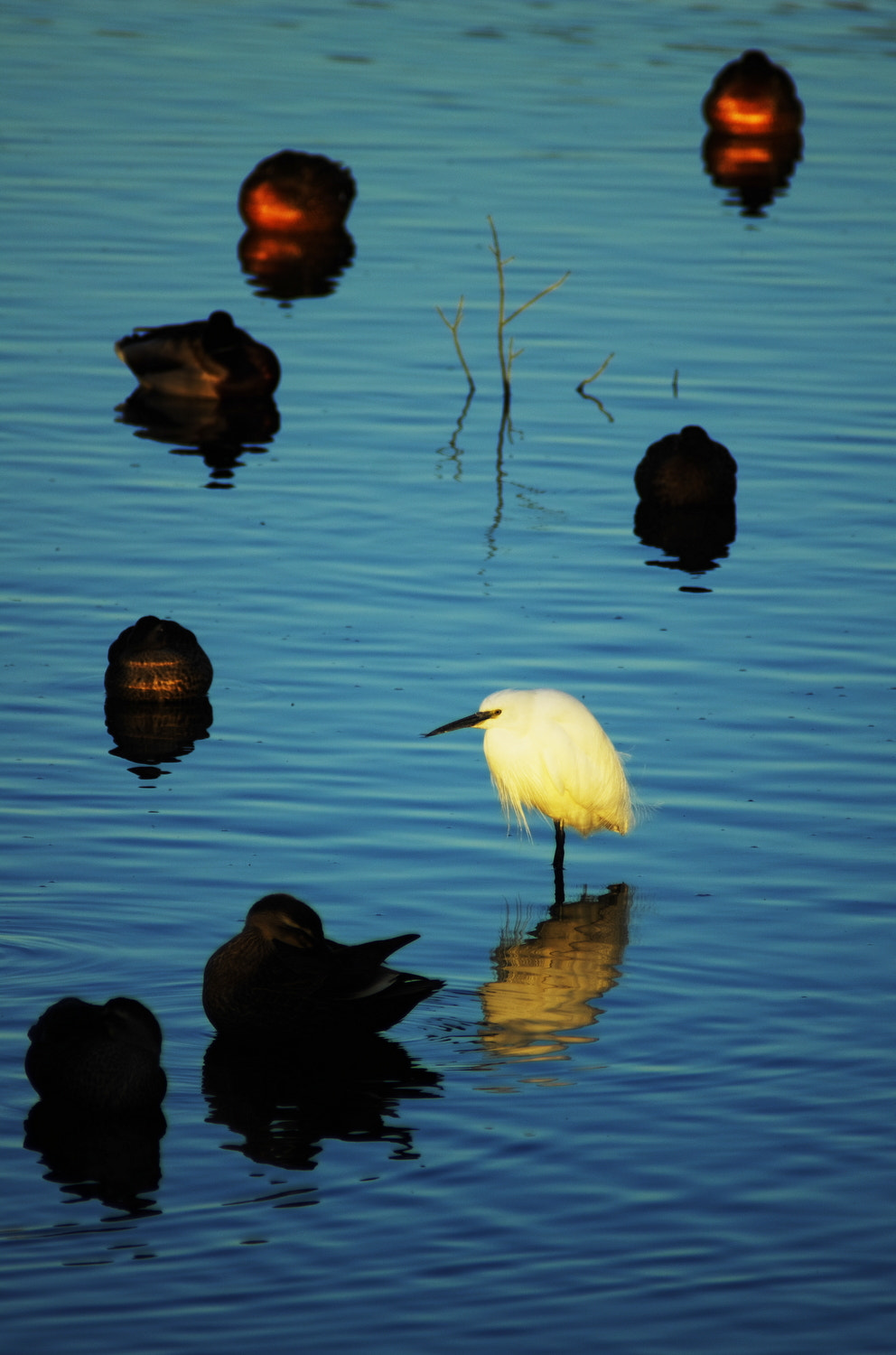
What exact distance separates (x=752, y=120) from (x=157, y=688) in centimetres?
2228

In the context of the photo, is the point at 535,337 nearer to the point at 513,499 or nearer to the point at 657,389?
the point at 657,389

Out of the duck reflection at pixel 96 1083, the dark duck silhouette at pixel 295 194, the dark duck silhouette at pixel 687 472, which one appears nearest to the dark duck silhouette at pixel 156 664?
the duck reflection at pixel 96 1083

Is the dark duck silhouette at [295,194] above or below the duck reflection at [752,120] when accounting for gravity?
below

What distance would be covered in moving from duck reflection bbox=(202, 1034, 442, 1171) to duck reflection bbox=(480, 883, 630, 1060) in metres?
0.47

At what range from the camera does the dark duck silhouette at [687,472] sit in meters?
15.9

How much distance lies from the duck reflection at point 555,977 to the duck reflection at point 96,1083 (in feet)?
5.01

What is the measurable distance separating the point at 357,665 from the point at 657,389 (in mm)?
7442

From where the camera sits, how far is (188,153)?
2838 centimetres

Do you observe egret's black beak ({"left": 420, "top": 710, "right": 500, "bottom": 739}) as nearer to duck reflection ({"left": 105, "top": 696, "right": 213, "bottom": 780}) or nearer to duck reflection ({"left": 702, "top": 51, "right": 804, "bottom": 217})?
duck reflection ({"left": 105, "top": 696, "right": 213, "bottom": 780})

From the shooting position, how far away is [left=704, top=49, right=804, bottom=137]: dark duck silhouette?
31.4 metres

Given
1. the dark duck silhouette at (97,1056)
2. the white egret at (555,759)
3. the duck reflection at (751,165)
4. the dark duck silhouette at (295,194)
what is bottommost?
the dark duck silhouette at (97,1056)

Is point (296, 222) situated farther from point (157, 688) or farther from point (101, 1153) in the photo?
point (101, 1153)

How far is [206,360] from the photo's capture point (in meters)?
19.0

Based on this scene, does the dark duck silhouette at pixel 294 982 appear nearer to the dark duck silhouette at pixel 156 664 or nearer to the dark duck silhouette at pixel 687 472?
the dark duck silhouette at pixel 156 664
